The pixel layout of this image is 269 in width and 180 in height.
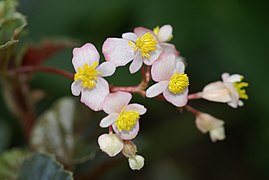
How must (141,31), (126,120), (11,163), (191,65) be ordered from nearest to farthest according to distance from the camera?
(126,120) < (141,31) < (11,163) < (191,65)

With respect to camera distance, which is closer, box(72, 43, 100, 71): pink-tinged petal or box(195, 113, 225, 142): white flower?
box(72, 43, 100, 71): pink-tinged petal

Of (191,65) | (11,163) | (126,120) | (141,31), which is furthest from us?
(191,65)

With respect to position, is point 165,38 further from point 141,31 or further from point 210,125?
point 210,125

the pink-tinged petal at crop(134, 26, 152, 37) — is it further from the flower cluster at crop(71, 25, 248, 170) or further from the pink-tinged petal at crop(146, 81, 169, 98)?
the pink-tinged petal at crop(146, 81, 169, 98)

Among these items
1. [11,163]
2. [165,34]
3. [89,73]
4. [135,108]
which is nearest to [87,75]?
[89,73]

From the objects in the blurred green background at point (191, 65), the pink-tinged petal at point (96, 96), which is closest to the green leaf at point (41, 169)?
the pink-tinged petal at point (96, 96)

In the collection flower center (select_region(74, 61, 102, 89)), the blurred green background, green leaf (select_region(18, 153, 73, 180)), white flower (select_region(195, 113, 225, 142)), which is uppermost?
flower center (select_region(74, 61, 102, 89))

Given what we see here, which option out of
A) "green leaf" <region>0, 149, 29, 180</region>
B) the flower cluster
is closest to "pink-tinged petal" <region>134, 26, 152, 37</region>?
the flower cluster
